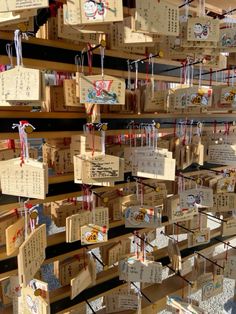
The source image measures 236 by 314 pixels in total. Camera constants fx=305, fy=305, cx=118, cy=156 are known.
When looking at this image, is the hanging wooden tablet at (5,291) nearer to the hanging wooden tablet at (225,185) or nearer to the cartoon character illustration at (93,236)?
the cartoon character illustration at (93,236)

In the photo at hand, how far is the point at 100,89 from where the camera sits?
122cm

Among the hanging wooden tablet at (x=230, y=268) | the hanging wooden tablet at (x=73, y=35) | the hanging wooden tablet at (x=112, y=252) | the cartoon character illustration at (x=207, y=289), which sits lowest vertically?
the cartoon character illustration at (x=207, y=289)

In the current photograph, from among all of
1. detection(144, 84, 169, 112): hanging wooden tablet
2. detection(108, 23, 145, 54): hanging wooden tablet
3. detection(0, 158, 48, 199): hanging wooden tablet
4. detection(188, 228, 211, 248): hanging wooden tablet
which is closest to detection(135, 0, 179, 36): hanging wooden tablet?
detection(108, 23, 145, 54): hanging wooden tablet

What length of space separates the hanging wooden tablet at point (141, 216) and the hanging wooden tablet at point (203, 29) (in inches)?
34.3

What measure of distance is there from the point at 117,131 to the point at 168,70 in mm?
518

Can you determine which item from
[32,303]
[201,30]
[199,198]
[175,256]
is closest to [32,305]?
[32,303]

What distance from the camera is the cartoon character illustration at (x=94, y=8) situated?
103cm

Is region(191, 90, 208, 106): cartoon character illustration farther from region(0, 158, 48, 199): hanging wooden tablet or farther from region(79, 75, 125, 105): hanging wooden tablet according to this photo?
region(0, 158, 48, 199): hanging wooden tablet

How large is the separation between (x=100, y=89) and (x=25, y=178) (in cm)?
45

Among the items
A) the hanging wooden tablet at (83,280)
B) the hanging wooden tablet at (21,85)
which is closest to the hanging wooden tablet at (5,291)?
the hanging wooden tablet at (83,280)

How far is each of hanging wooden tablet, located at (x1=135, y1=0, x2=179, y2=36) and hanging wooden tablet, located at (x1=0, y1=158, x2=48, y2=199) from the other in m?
0.64

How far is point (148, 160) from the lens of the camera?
1503mm

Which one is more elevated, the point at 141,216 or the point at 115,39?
the point at 115,39

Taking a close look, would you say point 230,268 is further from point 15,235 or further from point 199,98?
point 15,235
